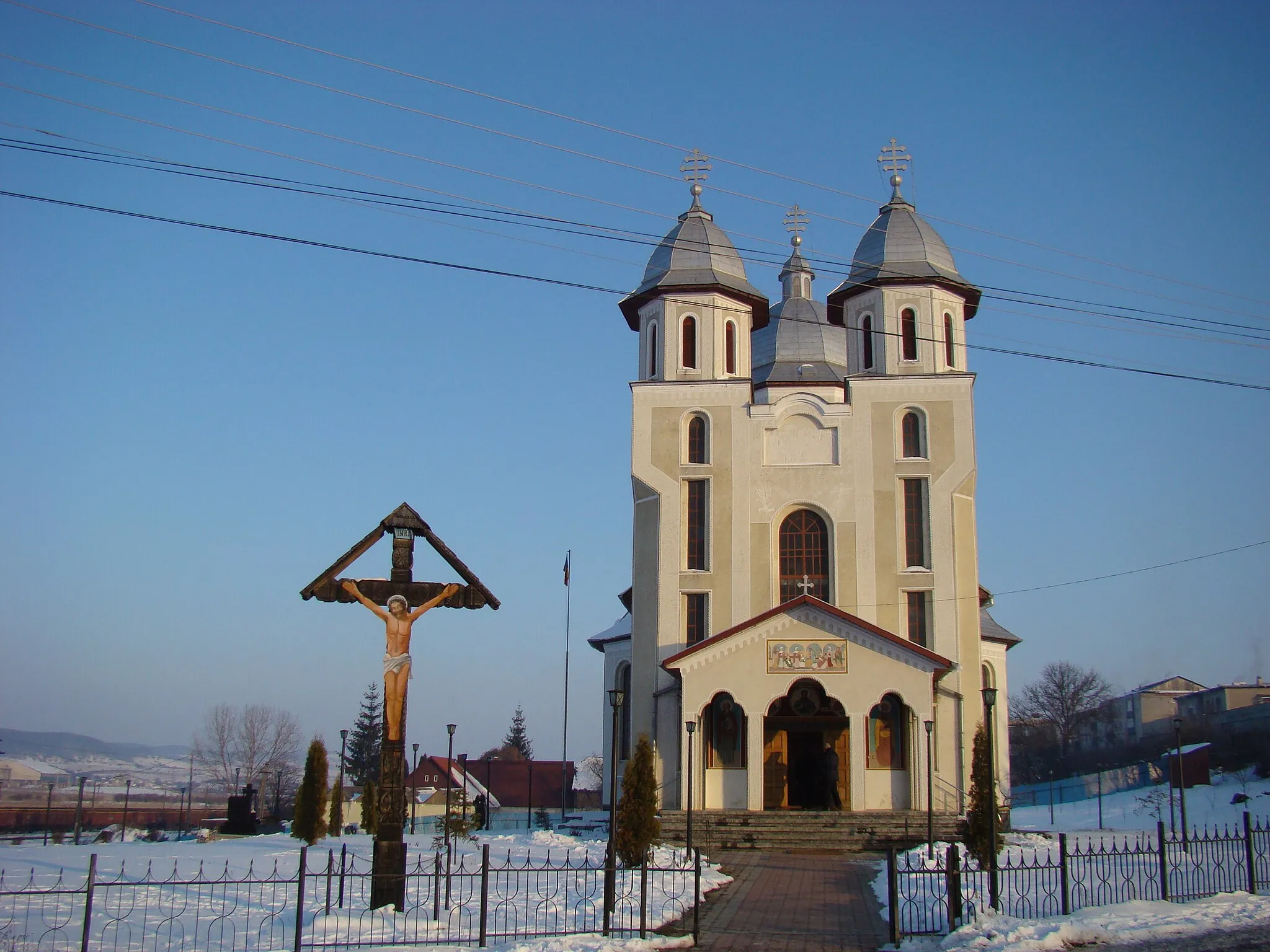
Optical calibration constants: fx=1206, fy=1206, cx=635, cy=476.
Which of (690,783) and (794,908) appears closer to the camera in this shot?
(794,908)

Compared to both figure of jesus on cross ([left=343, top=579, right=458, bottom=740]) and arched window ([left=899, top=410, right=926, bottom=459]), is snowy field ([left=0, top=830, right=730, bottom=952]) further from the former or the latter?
arched window ([left=899, top=410, right=926, bottom=459])

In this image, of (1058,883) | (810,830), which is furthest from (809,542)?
(1058,883)

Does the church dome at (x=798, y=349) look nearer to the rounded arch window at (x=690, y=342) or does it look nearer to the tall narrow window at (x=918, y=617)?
the rounded arch window at (x=690, y=342)

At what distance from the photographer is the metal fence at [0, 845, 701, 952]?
1230 centimetres

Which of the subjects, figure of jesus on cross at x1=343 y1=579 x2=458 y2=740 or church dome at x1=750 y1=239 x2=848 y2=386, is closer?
figure of jesus on cross at x1=343 y1=579 x2=458 y2=740

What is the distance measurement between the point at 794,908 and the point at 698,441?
17022mm

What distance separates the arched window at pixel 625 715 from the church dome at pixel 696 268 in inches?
416

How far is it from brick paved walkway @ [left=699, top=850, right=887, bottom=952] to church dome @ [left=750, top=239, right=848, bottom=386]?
18391 mm

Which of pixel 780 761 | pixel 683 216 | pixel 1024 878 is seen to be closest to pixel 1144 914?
pixel 1024 878

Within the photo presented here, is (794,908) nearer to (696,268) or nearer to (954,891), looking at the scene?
(954,891)

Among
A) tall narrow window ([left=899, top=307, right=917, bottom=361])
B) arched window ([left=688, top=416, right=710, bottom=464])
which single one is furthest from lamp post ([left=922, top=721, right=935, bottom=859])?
tall narrow window ([left=899, top=307, right=917, bottom=361])

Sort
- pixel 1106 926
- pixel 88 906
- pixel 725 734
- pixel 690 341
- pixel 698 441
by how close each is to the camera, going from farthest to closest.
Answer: pixel 690 341
pixel 698 441
pixel 725 734
pixel 1106 926
pixel 88 906

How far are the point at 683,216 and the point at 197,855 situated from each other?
20918 millimetres

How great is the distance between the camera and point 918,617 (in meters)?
29.7
